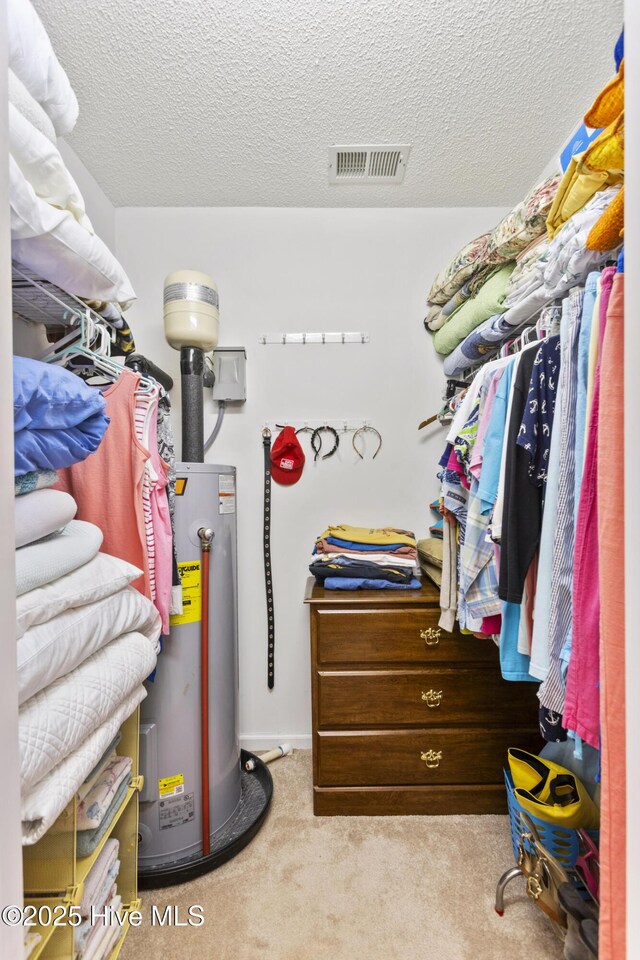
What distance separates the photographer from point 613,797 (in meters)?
0.60

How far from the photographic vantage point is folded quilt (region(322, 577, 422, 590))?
1.72 metres

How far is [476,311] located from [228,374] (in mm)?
1133

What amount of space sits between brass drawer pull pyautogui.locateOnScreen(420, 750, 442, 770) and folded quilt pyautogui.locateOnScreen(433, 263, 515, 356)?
167 centimetres

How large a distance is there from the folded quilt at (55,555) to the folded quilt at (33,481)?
111 mm

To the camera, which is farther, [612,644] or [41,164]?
[41,164]

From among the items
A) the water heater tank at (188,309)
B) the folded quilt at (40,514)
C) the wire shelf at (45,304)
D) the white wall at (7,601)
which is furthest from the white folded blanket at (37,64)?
the folded quilt at (40,514)

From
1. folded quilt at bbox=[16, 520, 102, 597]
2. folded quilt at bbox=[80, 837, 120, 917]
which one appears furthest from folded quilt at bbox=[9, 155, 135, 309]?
folded quilt at bbox=[80, 837, 120, 917]

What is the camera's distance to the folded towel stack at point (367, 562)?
68.2 inches

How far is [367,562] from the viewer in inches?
69.2

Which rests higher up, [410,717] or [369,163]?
[369,163]

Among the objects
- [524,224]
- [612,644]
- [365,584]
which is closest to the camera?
[612,644]

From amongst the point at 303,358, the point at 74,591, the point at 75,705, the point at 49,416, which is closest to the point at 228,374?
the point at 303,358

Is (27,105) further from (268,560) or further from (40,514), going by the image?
(268,560)

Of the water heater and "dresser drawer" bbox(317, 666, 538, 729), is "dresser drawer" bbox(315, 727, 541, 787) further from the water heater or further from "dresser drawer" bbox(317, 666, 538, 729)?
the water heater
